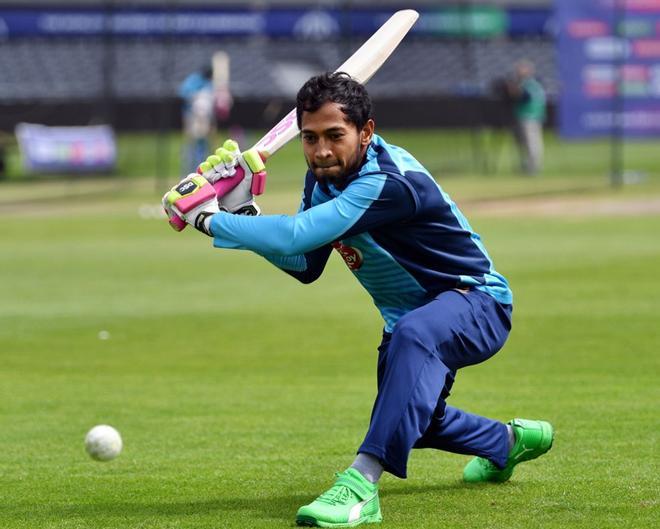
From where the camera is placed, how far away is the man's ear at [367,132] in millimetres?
5402

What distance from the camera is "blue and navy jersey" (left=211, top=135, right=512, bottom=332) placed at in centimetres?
525

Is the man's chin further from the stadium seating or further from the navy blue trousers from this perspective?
the stadium seating

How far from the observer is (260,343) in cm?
1071

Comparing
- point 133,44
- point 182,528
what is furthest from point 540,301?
point 133,44

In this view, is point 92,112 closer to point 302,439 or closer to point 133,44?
point 133,44

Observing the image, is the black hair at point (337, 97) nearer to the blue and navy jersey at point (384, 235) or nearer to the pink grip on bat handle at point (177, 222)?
the blue and navy jersey at point (384, 235)

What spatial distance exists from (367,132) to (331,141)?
0.19 meters

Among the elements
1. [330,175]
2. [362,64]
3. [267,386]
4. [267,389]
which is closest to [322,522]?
[330,175]

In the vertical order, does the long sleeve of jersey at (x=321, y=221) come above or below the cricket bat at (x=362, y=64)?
below

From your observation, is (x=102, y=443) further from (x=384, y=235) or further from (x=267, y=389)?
(x=267, y=389)

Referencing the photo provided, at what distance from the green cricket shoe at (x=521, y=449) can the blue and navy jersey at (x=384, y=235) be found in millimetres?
658

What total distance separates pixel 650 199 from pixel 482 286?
1744 centimetres

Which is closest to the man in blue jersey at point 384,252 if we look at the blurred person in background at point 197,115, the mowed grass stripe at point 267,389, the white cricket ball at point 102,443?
the mowed grass stripe at point 267,389

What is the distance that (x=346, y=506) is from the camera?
16.9 feet
